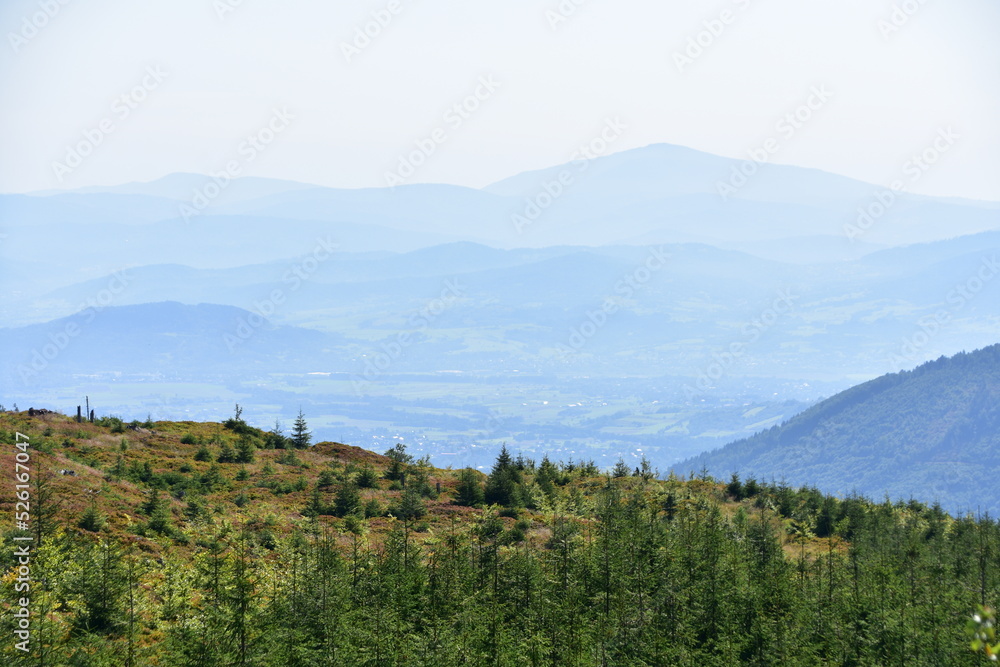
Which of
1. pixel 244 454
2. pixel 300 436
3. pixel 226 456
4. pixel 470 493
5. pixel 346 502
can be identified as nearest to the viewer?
pixel 346 502

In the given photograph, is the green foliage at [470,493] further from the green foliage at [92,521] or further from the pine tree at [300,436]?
the green foliage at [92,521]

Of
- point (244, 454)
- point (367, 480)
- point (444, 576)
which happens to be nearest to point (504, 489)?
point (367, 480)

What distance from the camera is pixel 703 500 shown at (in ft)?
166

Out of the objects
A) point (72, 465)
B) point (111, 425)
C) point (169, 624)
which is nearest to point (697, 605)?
point (169, 624)

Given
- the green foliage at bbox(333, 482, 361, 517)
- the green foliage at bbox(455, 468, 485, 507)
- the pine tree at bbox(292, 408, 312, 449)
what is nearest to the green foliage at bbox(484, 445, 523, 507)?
the green foliage at bbox(455, 468, 485, 507)

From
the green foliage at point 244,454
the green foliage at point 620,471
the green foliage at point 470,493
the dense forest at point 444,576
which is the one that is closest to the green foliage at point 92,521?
the dense forest at point 444,576

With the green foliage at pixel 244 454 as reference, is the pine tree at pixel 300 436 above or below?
above

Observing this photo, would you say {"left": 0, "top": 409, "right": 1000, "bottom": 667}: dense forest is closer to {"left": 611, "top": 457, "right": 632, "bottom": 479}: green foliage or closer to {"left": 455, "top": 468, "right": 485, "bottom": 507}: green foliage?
{"left": 455, "top": 468, "right": 485, "bottom": 507}: green foliage

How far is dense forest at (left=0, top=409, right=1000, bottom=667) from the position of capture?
78.9 ft

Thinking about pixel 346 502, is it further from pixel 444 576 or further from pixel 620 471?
pixel 620 471

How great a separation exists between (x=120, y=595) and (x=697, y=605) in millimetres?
19531

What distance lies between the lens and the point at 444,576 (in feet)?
98.7

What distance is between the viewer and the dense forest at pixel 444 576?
24.0 meters

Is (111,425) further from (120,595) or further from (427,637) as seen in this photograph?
(427,637)
